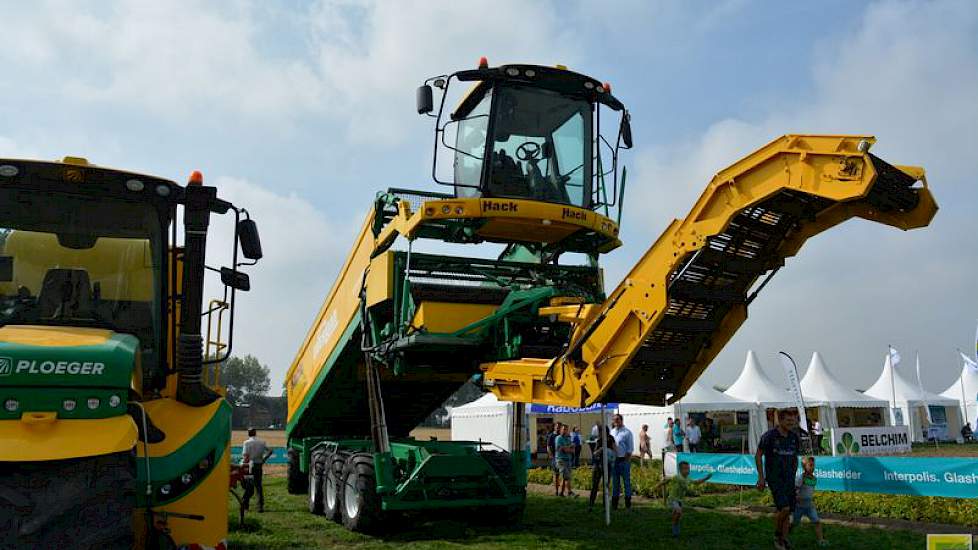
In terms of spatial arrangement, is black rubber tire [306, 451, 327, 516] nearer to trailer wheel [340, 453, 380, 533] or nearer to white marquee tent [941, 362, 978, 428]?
trailer wheel [340, 453, 380, 533]

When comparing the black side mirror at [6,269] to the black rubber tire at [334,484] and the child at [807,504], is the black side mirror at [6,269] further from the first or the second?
the child at [807,504]

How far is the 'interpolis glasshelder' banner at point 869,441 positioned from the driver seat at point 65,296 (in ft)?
50.7

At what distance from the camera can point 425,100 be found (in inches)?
324

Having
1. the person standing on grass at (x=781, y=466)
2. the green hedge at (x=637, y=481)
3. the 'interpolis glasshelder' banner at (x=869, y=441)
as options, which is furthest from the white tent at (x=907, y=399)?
the person standing on grass at (x=781, y=466)

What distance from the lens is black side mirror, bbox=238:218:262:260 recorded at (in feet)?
17.9

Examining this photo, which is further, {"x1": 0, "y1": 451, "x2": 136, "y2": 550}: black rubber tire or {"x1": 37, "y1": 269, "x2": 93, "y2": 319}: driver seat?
{"x1": 37, "y1": 269, "x2": 93, "y2": 319}: driver seat

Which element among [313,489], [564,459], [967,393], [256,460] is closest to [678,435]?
[564,459]

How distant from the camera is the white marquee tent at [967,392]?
34.8m

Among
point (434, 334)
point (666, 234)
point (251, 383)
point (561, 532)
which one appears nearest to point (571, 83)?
point (666, 234)

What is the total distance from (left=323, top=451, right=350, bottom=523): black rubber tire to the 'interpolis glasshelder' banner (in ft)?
36.7

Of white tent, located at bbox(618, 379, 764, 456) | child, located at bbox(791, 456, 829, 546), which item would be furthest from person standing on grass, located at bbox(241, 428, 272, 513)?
white tent, located at bbox(618, 379, 764, 456)

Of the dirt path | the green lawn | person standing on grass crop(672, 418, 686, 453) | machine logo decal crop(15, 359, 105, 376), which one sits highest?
machine logo decal crop(15, 359, 105, 376)

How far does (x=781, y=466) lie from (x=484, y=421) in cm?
1762

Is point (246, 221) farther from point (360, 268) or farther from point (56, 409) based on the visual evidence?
point (360, 268)
